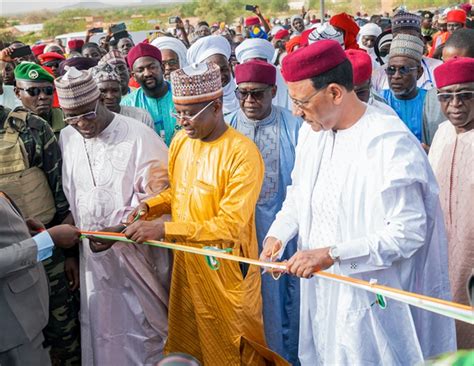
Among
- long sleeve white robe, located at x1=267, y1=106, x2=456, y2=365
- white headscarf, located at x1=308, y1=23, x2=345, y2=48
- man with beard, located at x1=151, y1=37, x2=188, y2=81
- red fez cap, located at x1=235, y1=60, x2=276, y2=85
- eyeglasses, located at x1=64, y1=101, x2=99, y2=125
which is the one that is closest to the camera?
long sleeve white robe, located at x1=267, y1=106, x2=456, y2=365

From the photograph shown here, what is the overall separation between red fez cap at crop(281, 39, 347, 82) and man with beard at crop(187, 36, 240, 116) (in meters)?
3.02

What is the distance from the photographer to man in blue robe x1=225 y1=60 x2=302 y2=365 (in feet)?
Answer: 13.5

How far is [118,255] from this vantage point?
12.7ft

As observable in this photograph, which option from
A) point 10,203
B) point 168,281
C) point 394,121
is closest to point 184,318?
point 168,281

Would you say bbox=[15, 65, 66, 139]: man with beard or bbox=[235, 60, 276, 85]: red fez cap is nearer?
bbox=[235, 60, 276, 85]: red fez cap

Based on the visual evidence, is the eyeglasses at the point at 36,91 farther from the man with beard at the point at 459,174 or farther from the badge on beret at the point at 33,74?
the man with beard at the point at 459,174

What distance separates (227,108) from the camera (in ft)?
19.7

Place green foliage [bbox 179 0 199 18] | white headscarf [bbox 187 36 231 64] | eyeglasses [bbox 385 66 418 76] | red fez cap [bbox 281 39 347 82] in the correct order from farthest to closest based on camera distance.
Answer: green foliage [bbox 179 0 199 18]
white headscarf [bbox 187 36 231 64]
eyeglasses [bbox 385 66 418 76]
red fez cap [bbox 281 39 347 82]

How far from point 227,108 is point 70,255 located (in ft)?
8.27

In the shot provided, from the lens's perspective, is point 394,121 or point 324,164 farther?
point 324,164

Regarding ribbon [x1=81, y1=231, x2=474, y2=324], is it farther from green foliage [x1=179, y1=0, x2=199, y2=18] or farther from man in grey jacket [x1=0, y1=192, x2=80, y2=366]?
green foliage [x1=179, y1=0, x2=199, y2=18]

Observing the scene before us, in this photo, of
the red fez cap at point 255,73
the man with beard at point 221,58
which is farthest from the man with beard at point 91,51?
the red fez cap at point 255,73

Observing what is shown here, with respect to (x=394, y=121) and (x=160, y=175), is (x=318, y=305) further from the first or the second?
(x=160, y=175)

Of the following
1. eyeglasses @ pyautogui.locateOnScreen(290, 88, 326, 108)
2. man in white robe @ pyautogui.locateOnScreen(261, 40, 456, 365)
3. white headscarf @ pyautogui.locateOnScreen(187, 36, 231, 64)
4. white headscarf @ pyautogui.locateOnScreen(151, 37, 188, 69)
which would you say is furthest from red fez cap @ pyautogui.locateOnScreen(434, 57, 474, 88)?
white headscarf @ pyautogui.locateOnScreen(151, 37, 188, 69)
